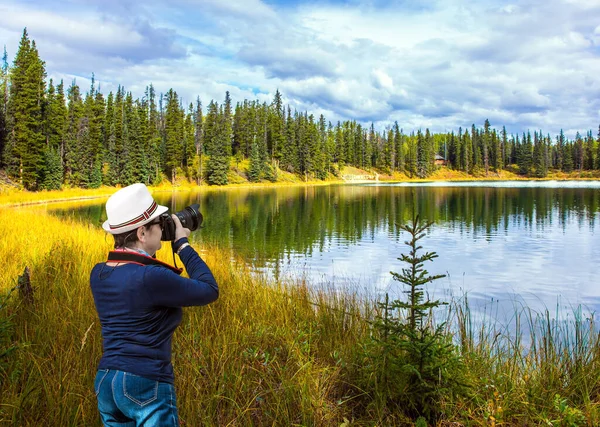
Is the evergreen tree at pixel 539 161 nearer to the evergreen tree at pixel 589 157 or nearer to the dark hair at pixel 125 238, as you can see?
the evergreen tree at pixel 589 157

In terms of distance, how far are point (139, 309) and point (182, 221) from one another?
2.46 ft

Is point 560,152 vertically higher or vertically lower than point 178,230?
higher

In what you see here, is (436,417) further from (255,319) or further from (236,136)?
Result: (236,136)

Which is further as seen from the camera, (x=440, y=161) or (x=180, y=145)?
(x=440, y=161)

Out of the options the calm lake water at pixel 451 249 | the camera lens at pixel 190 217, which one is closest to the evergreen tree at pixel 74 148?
the calm lake water at pixel 451 249

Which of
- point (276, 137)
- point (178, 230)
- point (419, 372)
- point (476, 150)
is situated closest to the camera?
point (178, 230)

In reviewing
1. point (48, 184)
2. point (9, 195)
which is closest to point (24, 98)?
point (48, 184)

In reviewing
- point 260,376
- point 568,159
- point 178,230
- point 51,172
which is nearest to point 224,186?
point 51,172

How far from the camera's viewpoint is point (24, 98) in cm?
4506

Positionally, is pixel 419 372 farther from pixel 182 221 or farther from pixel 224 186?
pixel 224 186

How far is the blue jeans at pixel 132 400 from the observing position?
91.2 inches

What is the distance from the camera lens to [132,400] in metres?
2.32

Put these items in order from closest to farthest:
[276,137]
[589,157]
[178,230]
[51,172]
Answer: [178,230]
[51,172]
[276,137]
[589,157]

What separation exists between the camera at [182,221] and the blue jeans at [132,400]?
0.85 meters
